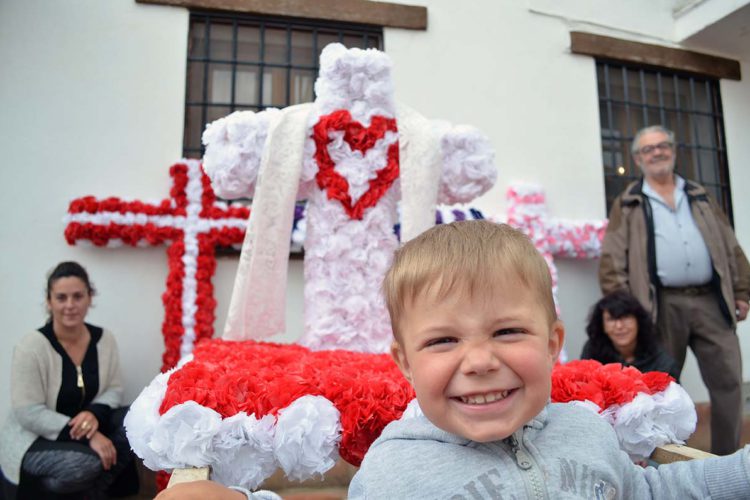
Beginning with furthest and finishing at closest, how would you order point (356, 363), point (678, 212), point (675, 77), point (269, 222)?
1. point (675, 77)
2. point (678, 212)
3. point (269, 222)
4. point (356, 363)

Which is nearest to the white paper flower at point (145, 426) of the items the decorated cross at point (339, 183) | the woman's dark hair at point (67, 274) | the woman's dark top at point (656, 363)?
the decorated cross at point (339, 183)

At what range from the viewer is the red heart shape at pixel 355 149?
2287 mm

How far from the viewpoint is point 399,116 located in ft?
7.84

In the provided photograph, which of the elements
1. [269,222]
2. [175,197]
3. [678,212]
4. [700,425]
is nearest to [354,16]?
[175,197]

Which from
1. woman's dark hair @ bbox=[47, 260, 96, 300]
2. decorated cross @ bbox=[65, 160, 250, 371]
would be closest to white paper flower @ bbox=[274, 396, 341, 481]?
woman's dark hair @ bbox=[47, 260, 96, 300]

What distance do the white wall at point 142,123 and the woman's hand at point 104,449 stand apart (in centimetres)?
83

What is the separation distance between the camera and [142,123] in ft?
11.1

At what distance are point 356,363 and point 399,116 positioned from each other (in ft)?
4.03

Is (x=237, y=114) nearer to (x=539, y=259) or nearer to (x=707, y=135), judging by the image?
(x=539, y=259)

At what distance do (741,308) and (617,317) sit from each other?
104 cm

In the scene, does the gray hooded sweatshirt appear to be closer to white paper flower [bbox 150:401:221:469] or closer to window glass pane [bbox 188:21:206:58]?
white paper flower [bbox 150:401:221:469]

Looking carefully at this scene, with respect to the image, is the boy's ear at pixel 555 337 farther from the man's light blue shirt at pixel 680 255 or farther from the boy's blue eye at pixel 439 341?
the man's light blue shirt at pixel 680 255

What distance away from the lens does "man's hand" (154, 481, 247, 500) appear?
2.69 ft

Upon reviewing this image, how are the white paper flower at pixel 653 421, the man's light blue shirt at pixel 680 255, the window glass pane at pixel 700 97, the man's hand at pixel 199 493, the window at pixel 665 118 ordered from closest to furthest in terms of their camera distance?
the man's hand at pixel 199 493 → the white paper flower at pixel 653 421 → the man's light blue shirt at pixel 680 255 → the window at pixel 665 118 → the window glass pane at pixel 700 97
